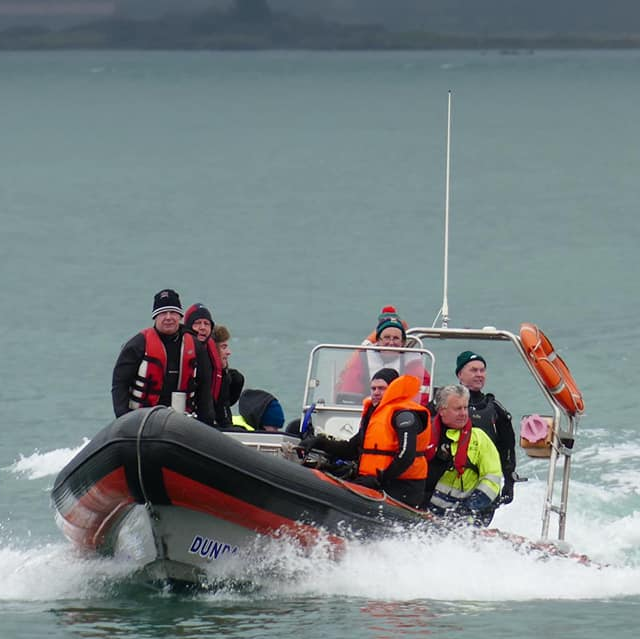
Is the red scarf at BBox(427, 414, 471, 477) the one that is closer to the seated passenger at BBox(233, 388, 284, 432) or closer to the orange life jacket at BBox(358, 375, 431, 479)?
Result: the orange life jacket at BBox(358, 375, 431, 479)

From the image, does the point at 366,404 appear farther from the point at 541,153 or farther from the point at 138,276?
the point at 541,153

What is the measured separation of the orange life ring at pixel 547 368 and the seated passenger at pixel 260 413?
1.48 m

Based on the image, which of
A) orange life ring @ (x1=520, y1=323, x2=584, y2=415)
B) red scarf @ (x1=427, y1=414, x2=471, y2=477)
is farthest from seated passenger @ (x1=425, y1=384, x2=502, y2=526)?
orange life ring @ (x1=520, y1=323, x2=584, y2=415)

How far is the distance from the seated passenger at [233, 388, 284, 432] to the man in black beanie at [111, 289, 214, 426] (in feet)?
2.78

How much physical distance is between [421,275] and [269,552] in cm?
1887

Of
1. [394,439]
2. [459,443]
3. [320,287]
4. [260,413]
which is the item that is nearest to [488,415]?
[459,443]

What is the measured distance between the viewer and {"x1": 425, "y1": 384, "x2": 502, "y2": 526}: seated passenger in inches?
333

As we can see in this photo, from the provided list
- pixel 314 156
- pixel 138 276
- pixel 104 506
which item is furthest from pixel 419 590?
pixel 314 156

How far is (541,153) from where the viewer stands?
53.9 meters

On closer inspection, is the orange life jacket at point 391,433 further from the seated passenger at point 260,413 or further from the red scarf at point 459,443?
the seated passenger at point 260,413

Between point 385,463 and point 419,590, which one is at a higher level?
point 385,463

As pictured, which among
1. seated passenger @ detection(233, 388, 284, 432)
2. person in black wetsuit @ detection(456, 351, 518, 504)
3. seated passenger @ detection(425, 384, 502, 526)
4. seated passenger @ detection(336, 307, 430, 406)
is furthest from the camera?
seated passenger @ detection(233, 388, 284, 432)

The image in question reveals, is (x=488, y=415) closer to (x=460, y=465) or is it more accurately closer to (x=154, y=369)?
(x=460, y=465)

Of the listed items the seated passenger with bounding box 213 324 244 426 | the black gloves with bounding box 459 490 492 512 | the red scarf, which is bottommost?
the black gloves with bounding box 459 490 492 512
